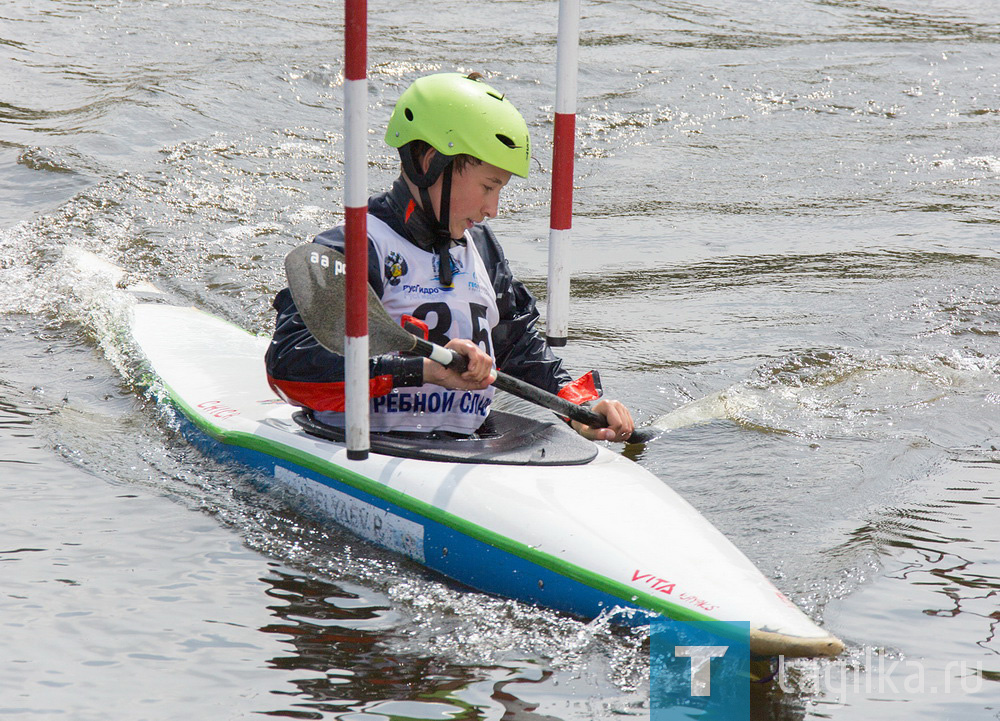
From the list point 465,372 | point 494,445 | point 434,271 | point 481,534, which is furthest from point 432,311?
Answer: point 481,534

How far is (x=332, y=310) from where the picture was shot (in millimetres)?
3121

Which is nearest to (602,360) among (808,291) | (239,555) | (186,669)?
(808,291)

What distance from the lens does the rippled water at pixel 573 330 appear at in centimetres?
279

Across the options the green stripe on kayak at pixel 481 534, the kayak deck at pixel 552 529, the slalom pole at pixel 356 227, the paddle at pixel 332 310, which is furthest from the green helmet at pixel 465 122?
the green stripe on kayak at pixel 481 534

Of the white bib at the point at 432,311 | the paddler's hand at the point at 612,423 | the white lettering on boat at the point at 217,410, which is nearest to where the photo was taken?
the white bib at the point at 432,311

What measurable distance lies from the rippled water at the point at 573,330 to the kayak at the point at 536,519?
0.10 m

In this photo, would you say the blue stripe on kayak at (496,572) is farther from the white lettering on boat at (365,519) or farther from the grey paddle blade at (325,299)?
the grey paddle blade at (325,299)

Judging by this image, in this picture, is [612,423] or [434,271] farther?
[612,423]

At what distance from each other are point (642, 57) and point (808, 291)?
528cm

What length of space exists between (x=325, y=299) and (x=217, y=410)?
1072mm

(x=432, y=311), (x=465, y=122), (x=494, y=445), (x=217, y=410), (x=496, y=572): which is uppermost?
(x=465, y=122)

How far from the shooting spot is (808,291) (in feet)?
19.8

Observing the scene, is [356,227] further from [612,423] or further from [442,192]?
[612,423]

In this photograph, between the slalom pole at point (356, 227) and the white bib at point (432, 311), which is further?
the white bib at point (432, 311)
